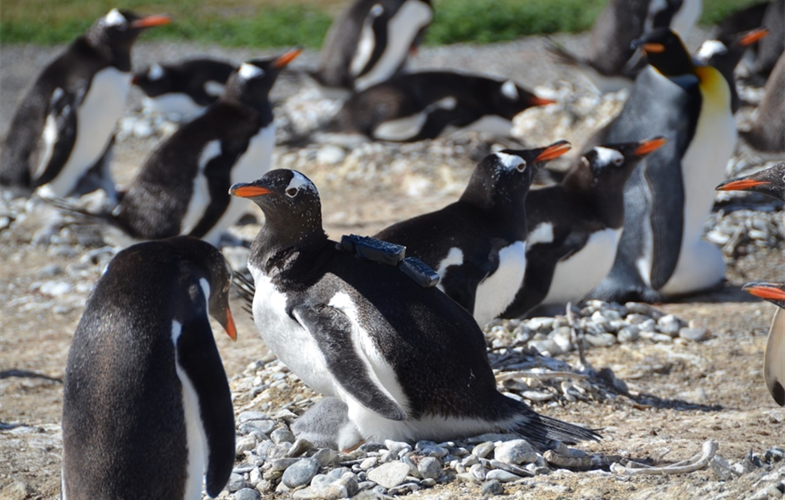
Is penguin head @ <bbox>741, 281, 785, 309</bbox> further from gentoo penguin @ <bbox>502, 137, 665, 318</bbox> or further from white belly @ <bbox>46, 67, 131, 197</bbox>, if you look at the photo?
white belly @ <bbox>46, 67, 131, 197</bbox>

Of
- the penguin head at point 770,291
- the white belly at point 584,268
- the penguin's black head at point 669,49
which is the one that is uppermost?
the penguin's black head at point 669,49

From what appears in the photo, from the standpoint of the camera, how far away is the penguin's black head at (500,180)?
408cm

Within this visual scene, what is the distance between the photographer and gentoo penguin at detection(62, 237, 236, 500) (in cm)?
268

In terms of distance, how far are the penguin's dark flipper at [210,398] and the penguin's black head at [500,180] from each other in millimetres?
1671

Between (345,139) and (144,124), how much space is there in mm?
2422

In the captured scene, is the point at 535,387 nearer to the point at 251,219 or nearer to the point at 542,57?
the point at 251,219

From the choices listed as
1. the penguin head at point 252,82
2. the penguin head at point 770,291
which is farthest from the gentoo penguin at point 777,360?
the penguin head at point 252,82

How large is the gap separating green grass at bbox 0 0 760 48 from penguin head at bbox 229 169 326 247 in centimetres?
956

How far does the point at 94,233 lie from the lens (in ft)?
22.1

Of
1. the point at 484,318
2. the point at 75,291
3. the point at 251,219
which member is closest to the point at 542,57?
the point at 251,219

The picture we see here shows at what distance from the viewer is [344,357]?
3053mm

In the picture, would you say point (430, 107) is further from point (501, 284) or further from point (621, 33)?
point (501, 284)

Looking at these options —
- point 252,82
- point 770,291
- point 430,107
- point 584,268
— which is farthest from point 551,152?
point 430,107

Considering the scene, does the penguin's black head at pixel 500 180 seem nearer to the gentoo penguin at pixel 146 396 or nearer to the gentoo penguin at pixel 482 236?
the gentoo penguin at pixel 482 236
